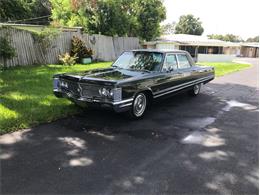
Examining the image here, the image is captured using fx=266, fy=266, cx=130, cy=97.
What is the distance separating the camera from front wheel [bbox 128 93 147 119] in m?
6.03

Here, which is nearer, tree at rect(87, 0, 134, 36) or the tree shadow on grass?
the tree shadow on grass

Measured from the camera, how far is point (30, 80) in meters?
9.69

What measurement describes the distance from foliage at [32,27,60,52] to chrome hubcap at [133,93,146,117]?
34.0 feet

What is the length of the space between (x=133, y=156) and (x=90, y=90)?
204cm

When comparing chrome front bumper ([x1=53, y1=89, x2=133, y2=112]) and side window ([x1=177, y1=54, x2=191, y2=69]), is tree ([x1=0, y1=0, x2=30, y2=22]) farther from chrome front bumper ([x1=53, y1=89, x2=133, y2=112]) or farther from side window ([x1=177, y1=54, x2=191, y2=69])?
side window ([x1=177, y1=54, x2=191, y2=69])

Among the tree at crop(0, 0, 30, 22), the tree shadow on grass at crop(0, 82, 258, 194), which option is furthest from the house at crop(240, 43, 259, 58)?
the tree shadow on grass at crop(0, 82, 258, 194)

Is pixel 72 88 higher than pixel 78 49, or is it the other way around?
pixel 78 49

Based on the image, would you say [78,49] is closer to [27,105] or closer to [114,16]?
[114,16]

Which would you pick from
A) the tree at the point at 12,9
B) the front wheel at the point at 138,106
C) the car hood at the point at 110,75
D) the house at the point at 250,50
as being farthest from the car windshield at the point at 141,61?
the house at the point at 250,50

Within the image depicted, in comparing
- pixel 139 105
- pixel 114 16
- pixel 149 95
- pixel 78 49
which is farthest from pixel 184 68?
pixel 114 16

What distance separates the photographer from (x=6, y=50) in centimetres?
1209

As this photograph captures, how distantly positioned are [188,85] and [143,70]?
216 centimetres

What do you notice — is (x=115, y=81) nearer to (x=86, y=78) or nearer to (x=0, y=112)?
(x=86, y=78)

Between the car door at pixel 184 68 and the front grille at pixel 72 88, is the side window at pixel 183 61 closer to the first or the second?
the car door at pixel 184 68
